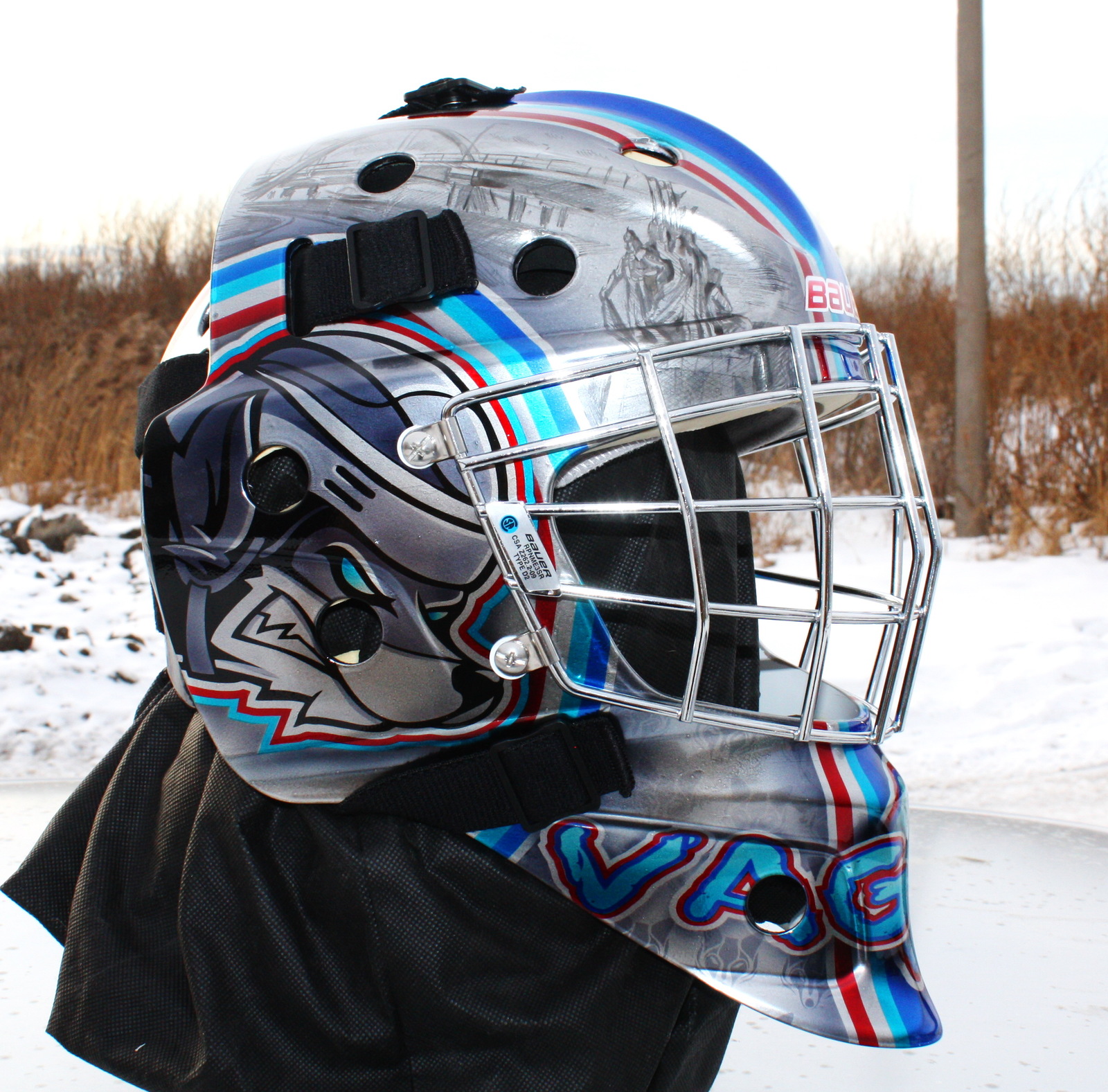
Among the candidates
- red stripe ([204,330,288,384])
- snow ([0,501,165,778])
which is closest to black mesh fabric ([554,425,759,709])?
red stripe ([204,330,288,384])

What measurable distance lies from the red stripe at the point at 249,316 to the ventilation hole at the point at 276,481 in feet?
0.37

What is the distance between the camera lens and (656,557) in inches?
31.3

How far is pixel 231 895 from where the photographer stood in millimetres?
781

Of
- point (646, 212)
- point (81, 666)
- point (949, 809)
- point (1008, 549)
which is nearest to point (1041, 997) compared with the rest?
point (949, 809)

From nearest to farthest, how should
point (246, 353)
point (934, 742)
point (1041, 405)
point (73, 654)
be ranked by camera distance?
point (246, 353) < point (934, 742) < point (73, 654) < point (1041, 405)

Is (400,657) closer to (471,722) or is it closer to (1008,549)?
(471,722)

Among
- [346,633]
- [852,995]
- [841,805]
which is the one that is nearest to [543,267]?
[346,633]

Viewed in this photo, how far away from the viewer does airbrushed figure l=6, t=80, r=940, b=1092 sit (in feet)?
2.33

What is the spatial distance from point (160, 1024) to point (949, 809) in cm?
119

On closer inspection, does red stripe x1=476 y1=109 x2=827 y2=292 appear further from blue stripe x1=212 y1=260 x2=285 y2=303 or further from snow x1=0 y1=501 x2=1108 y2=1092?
snow x1=0 y1=501 x2=1108 y2=1092

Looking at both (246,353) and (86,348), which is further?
(86,348)

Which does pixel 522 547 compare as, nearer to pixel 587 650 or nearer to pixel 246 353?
pixel 587 650

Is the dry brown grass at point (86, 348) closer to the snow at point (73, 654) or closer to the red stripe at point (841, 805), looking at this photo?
the snow at point (73, 654)

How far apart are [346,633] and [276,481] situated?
0.37 ft
